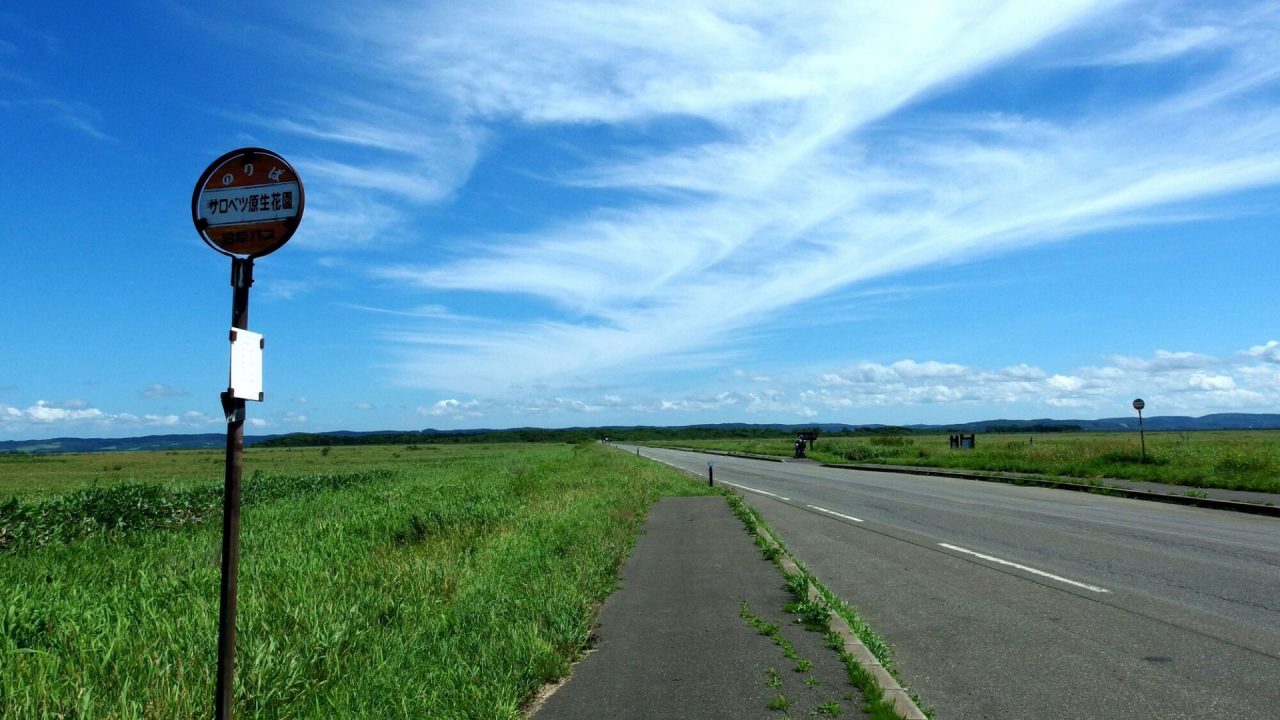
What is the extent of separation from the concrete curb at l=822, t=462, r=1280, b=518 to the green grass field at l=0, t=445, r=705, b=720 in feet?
43.5

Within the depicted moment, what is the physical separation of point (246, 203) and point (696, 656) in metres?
4.50

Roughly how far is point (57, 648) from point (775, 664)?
556cm

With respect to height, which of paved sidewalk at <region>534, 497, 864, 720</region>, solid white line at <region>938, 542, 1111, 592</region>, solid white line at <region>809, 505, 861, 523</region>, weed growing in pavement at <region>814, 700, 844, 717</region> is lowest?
solid white line at <region>809, 505, 861, 523</region>

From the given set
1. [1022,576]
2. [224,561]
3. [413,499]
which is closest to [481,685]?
[224,561]

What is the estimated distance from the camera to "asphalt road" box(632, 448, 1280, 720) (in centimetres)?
524

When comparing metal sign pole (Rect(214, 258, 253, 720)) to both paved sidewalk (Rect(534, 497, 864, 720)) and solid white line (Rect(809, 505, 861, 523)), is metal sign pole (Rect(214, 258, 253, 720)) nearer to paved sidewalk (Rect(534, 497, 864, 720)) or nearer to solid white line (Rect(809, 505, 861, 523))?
paved sidewalk (Rect(534, 497, 864, 720))

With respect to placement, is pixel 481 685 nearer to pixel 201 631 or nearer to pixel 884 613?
pixel 201 631

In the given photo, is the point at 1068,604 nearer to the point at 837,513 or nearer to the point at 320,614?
the point at 320,614

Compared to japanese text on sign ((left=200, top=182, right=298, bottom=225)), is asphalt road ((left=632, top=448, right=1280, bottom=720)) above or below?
below

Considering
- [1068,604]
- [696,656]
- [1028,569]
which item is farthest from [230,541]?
[1028,569]

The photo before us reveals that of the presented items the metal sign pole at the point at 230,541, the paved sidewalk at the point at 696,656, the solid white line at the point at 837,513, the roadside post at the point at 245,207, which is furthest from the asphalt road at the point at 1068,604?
the roadside post at the point at 245,207

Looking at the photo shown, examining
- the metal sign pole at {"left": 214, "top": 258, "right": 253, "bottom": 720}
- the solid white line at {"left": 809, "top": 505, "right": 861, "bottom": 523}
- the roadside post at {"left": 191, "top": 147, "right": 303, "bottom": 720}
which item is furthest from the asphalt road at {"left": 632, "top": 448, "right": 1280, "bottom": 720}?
the roadside post at {"left": 191, "top": 147, "right": 303, "bottom": 720}

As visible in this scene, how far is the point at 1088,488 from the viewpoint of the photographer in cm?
2244

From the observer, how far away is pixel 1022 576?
942cm
